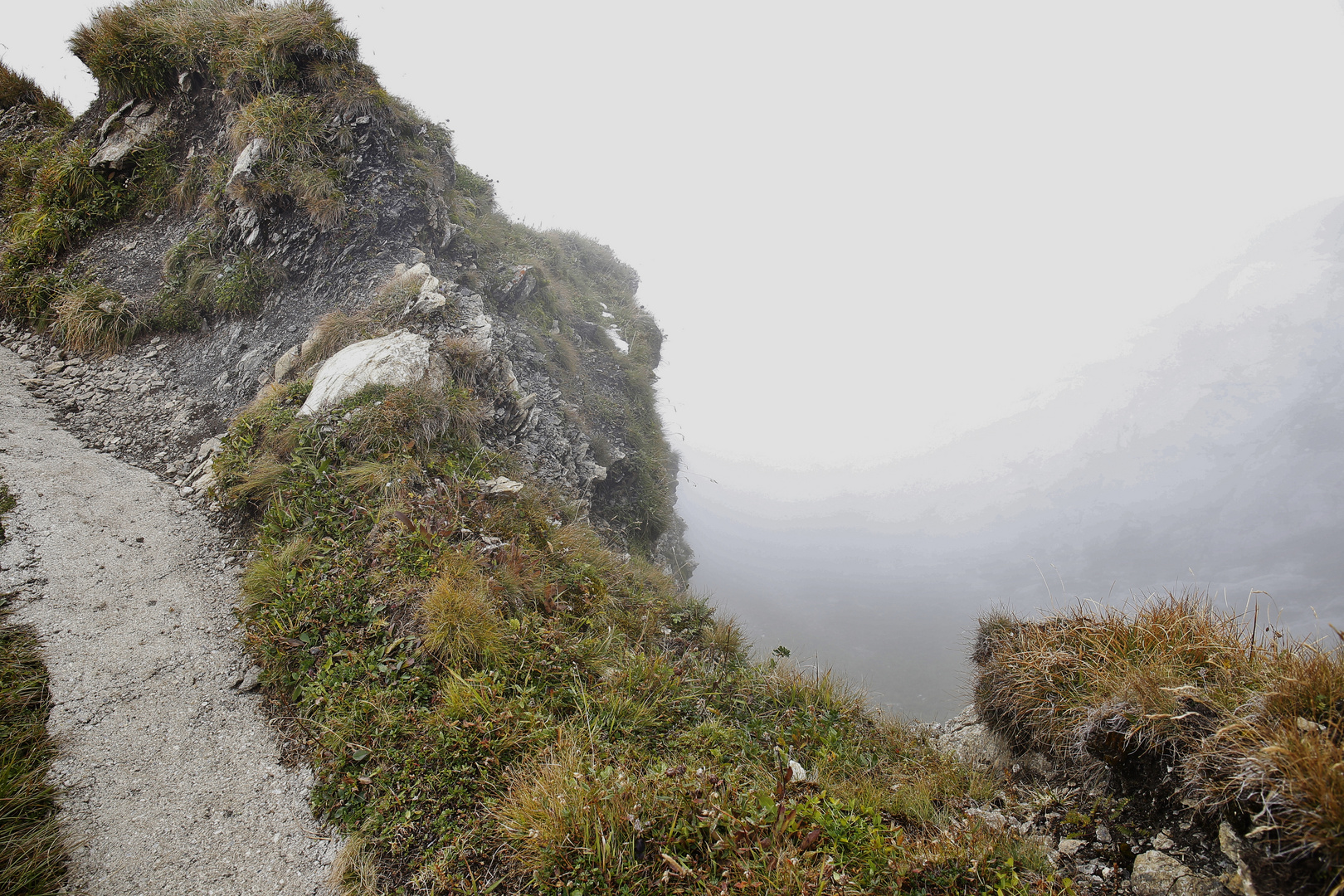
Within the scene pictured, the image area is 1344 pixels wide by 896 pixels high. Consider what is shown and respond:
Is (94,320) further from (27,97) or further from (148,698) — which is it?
(148,698)

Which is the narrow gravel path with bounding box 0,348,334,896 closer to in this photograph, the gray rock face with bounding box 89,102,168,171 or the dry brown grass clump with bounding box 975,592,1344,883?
the dry brown grass clump with bounding box 975,592,1344,883

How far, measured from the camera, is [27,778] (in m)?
3.02

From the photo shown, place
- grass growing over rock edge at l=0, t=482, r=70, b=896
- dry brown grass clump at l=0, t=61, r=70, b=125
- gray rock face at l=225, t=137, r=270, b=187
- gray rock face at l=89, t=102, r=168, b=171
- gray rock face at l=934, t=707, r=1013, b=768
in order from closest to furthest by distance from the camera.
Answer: grass growing over rock edge at l=0, t=482, r=70, b=896 < gray rock face at l=934, t=707, r=1013, b=768 < gray rock face at l=225, t=137, r=270, b=187 < gray rock face at l=89, t=102, r=168, b=171 < dry brown grass clump at l=0, t=61, r=70, b=125

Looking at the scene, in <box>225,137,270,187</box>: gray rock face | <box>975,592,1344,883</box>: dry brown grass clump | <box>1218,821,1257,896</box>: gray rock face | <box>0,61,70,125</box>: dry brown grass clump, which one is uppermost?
<box>0,61,70,125</box>: dry brown grass clump

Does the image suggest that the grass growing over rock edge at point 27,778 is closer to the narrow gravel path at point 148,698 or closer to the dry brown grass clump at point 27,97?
the narrow gravel path at point 148,698

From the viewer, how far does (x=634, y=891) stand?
105 inches

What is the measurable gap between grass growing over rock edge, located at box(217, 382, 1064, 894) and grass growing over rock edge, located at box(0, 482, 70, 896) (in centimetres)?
120

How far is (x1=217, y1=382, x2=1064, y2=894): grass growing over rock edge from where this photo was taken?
9.45 ft

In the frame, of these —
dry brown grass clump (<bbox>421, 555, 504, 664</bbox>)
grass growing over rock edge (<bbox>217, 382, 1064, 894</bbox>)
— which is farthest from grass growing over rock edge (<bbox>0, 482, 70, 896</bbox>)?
dry brown grass clump (<bbox>421, 555, 504, 664</bbox>)

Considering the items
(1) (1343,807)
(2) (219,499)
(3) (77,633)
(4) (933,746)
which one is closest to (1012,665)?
(4) (933,746)

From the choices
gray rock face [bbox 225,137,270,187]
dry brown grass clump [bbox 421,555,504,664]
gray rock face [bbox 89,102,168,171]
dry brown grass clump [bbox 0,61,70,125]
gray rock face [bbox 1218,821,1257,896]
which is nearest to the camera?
gray rock face [bbox 1218,821,1257,896]

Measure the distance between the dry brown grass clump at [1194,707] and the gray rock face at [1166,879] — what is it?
422mm

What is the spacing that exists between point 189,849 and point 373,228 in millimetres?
9219

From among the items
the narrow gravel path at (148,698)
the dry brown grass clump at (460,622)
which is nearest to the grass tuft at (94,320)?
the narrow gravel path at (148,698)
